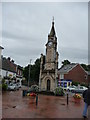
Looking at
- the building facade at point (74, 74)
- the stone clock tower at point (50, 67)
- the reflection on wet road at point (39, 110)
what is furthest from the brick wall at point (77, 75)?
the reflection on wet road at point (39, 110)

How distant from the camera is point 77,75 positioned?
5288cm

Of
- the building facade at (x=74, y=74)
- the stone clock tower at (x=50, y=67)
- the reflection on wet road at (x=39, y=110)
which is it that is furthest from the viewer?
the building facade at (x=74, y=74)

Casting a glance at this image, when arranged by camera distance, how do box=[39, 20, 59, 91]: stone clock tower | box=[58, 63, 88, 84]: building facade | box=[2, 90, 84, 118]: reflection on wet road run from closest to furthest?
box=[2, 90, 84, 118]: reflection on wet road → box=[39, 20, 59, 91]: stone clock tower → box=[58, 63, 88, 84]: building facade

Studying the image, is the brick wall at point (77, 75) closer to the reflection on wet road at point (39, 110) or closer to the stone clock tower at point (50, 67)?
the stone clock tower at point (50, 67)

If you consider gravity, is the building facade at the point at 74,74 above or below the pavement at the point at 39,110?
above

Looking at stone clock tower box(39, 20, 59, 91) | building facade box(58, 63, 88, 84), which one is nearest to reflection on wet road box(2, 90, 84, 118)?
stone clock tower box(39, 20, 59, 91)

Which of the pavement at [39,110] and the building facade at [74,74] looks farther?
the building facade at [74,74]

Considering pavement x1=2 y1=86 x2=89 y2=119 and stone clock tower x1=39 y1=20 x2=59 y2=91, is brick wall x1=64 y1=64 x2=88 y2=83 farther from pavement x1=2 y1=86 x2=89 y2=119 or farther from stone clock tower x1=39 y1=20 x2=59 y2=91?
pavement x1=2 y1=86 x2=89 y2=119

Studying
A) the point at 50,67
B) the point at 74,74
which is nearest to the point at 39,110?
the point at 50,67

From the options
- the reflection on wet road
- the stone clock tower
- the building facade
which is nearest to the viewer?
the reflection on wet road

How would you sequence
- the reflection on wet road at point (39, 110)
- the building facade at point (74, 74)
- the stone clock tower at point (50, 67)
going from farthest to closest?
1. the building facade at point (74, 74)
2. the stone clock tower at point (50, 67)
3. the reflection on wet road at point (39, 110)

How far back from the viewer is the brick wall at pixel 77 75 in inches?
2010

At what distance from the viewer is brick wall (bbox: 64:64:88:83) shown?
51062 mm

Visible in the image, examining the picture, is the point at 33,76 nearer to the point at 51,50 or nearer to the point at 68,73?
the point at 68,73
